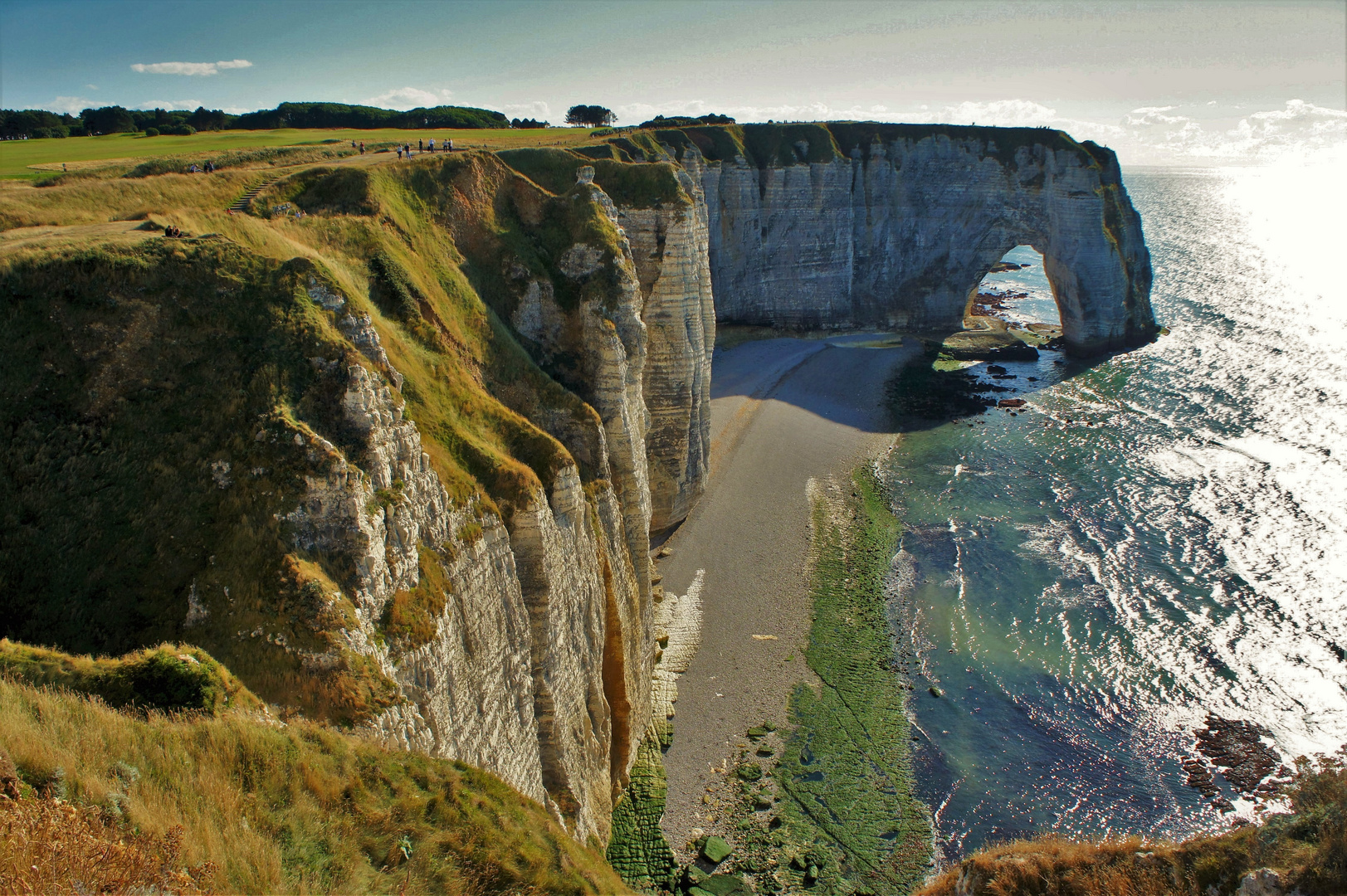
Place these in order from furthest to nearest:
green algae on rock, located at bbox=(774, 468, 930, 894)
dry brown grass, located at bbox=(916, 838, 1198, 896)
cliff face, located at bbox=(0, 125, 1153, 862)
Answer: green algae on rock, located at bbox=(774, 468, 930, 894) → cliff face, located at bbox=(0, 125, 1153, 862) → dry brown grass, located at bbox=(916, 838, 1198, 896)

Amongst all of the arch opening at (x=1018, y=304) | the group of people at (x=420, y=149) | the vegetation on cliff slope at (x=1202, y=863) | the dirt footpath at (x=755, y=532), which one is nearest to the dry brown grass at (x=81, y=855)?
the vegetation on cliff slope at (x=1202, y=863)

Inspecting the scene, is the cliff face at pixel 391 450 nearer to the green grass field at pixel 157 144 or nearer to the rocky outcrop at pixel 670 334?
the rocky outcrop at pixel 670 334

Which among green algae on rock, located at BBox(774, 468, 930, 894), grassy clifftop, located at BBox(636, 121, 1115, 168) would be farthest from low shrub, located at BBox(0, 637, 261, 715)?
grassy clifftop, located at BBox(636, 121, 1115, 168)

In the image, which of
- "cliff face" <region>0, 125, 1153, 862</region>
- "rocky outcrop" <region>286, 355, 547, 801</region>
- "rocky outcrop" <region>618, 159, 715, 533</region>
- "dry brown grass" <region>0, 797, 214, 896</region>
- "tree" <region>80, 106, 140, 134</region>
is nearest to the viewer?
"dry brown grass" <region>0, 797, 214, 896</region>

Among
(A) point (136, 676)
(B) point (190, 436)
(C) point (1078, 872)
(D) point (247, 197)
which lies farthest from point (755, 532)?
(A) point (136, 676)

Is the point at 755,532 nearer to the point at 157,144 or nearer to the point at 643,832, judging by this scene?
the point at 643,832

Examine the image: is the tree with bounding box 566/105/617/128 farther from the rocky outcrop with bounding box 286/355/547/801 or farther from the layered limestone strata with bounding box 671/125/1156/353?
the rocky outcrop with bounding box 286/355/547/801

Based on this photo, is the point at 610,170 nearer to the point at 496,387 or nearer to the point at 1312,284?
the point at 496,387
